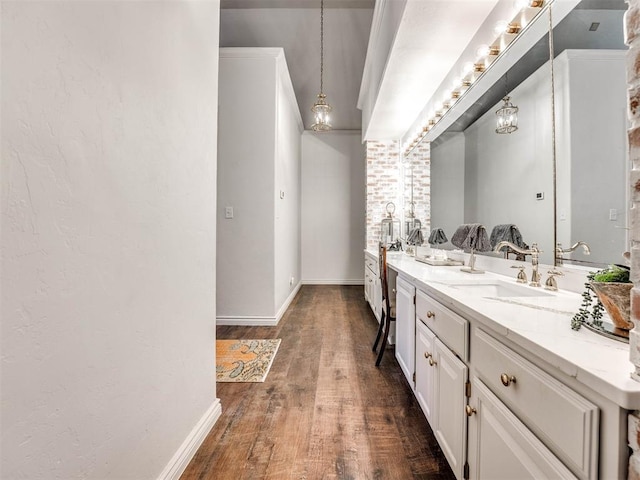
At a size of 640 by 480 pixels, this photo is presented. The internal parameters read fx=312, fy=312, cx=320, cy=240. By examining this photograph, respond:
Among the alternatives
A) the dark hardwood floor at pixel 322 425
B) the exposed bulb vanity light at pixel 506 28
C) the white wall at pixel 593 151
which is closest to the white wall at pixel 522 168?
the white wall at pixel 593 151

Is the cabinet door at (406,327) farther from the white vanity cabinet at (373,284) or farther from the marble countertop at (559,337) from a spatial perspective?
the white vanity cabinet at (373,284)

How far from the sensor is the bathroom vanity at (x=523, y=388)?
1.95 feet

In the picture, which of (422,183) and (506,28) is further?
(422,183)

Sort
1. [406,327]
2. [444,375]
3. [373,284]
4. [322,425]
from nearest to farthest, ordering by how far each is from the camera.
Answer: [444,375] < [322,425] < [406,327] < [373,284]

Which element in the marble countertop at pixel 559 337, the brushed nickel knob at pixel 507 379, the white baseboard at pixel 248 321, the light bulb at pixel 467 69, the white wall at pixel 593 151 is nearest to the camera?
the marble countertop at pixel 559 337

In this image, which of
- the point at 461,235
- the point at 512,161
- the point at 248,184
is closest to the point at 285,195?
the point at 248,184

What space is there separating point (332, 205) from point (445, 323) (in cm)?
481

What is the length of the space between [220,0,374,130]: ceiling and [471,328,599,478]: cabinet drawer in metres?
3.94

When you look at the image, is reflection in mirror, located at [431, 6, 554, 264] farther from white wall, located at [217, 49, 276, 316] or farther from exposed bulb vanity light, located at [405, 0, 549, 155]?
white wall, located at [217, 49, 276, 316]

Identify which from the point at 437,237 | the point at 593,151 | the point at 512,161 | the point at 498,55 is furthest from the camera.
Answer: the point at 437,237

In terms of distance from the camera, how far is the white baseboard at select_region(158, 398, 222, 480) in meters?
1.26

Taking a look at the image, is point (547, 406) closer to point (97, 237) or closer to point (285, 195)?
point (97, 237)

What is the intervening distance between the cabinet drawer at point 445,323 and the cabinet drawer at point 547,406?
0.51 ft

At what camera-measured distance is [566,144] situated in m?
1.39
